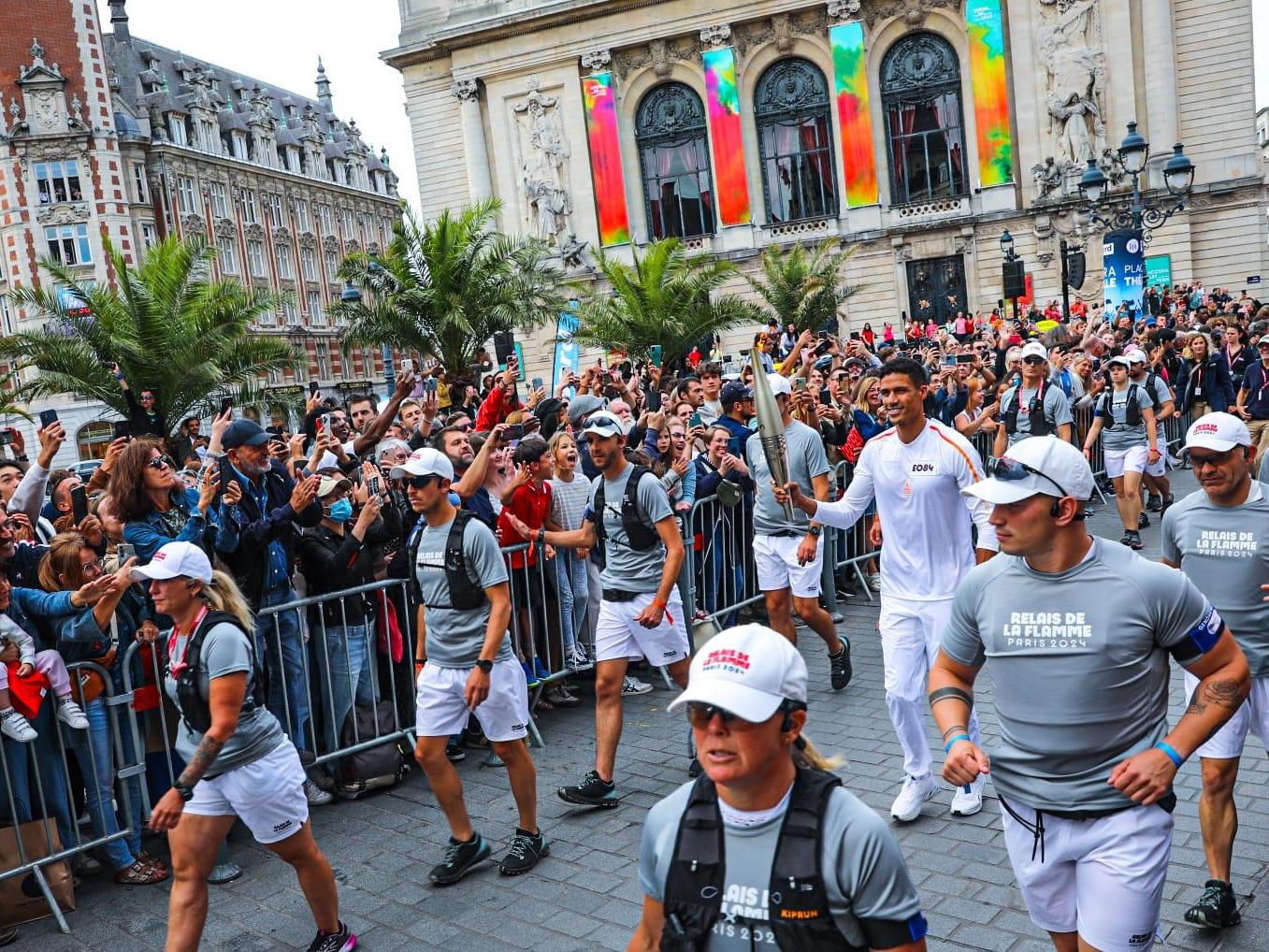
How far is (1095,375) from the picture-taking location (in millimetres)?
14211

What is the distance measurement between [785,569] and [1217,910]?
3.96 meters

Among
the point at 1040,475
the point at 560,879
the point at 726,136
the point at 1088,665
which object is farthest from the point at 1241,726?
the point at 726,136

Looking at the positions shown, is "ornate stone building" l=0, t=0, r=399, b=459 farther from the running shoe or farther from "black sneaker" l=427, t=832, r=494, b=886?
the running shoe

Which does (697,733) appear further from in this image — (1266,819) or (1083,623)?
(1266,819)

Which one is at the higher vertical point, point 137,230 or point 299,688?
point 137,230

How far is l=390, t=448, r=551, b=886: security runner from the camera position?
5.51 metres

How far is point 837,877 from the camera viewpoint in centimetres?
245

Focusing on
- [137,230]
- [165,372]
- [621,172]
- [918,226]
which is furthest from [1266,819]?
[137,230]

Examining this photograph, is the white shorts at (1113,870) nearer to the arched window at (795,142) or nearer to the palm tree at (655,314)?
the palm tree at (655,314)

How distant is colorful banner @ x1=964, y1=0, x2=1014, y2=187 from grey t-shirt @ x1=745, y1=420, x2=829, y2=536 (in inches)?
1354

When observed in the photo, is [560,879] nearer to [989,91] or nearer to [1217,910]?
[1217,910]

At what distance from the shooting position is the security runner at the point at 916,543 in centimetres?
570

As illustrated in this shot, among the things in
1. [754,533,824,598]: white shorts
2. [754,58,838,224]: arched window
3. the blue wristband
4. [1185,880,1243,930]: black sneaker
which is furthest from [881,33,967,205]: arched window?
the blue wristband

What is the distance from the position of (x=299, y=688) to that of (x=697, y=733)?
4.90m
